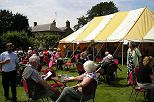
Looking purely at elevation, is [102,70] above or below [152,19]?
below

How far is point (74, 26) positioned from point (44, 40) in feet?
83.0

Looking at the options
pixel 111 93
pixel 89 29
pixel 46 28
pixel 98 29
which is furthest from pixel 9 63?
pixel 46 28

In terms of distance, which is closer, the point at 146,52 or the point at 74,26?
the point at 146,52

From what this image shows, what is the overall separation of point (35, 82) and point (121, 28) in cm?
1421

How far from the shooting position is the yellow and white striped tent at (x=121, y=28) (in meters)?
19.1

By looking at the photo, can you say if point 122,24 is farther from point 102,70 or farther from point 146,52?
point 102,70

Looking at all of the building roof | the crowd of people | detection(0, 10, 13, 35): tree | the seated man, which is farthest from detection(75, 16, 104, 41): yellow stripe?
the building roof

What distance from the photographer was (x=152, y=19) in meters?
20.5

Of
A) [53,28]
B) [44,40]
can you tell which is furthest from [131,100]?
[53,28]

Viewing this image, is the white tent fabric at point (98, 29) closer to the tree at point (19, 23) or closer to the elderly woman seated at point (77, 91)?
the elderly woman seated at point (77, 91)

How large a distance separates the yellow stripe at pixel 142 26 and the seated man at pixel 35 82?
12550 millimetres

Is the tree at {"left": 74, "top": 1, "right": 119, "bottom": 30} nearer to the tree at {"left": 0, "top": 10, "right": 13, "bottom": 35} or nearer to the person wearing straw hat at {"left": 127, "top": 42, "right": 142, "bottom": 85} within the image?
the tree at {"left": 0, "top": 10, "right": 13, "bottom": 35}

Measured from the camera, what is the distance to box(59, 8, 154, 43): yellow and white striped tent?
1909cm

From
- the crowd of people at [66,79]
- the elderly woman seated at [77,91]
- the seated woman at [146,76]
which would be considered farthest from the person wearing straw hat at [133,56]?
the elderly woman seated at [77,91]
